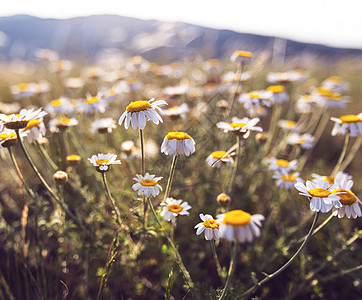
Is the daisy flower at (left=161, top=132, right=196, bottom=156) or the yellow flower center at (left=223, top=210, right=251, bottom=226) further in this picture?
the daisy flower at (left=161, top=132, right=196, bottom=156)

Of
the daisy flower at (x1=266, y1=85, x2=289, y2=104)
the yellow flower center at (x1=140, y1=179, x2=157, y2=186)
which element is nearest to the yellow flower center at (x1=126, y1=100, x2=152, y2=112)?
the yellow flower center at (x1=140, y1=179, x2=157, y2=186)

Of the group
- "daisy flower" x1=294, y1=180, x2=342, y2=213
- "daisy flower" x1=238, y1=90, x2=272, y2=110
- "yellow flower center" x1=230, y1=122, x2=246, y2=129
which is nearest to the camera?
"daisy flower" x1=294, y1=180, x2=342, y2=213

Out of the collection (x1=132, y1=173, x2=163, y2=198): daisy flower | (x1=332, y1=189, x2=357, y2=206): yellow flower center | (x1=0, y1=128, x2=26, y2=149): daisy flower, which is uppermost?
(x1=0, y1=128, x2=26, y2=149): daisy flower

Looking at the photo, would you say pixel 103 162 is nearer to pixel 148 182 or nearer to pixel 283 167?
pixel 148 182

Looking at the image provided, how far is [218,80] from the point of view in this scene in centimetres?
545

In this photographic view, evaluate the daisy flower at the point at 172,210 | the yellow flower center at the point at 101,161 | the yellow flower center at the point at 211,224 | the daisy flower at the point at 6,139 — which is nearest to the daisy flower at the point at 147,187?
the daisy flower at the point at 172,210

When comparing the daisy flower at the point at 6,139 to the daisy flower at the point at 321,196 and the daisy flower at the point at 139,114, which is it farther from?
the daisy flower at the point at 321,196

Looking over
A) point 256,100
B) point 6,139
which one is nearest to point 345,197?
point 256,100

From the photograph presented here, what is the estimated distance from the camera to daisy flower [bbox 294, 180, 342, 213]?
166 centimetres

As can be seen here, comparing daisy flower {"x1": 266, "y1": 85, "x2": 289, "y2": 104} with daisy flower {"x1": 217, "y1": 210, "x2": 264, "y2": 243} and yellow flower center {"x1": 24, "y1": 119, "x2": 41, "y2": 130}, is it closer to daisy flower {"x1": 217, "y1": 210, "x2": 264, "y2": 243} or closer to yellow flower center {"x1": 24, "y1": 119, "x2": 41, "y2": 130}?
daisy flower {"x1": 217, "y1": 210, "x2": 264, "y2": 243}

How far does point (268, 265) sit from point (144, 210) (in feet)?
4.92

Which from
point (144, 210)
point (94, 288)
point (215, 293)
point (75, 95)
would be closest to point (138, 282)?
point (94, 288)

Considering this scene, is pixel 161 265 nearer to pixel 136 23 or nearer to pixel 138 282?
pixel 138 282

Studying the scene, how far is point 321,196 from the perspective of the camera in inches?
68.0
